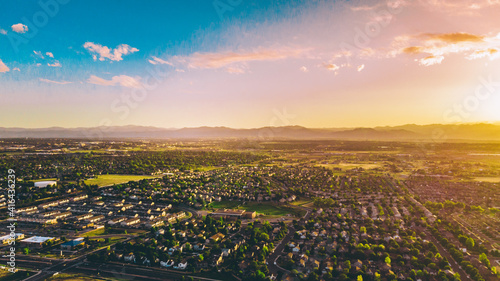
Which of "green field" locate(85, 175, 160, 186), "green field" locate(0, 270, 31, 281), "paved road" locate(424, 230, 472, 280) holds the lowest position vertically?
"paved road" locate(424, 230, 472, 280)

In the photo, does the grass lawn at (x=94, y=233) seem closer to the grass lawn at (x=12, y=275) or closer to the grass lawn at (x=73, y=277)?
the grass lawn at (x=12, y=275)

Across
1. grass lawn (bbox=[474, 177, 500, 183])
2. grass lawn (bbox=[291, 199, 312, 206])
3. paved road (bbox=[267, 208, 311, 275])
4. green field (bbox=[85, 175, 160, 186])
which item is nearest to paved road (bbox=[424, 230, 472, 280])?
paved road (bbox=[267, 208, 311, 275])

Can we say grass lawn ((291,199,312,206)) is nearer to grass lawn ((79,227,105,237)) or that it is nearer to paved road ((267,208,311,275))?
paved road ((267,208,311,275))

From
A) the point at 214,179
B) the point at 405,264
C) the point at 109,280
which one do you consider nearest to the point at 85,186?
the point at 214,179

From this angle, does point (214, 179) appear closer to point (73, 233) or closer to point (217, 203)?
point (217, 203)

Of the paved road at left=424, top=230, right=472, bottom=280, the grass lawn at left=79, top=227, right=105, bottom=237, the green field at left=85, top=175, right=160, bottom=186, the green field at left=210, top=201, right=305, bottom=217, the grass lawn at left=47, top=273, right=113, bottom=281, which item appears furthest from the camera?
the green field at left=85, top=175, right=160, bottom=186

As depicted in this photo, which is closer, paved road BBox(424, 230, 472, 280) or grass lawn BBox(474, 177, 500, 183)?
paved road BBox(424, 230, 472, 280)

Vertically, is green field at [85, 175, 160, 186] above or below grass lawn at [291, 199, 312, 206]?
above

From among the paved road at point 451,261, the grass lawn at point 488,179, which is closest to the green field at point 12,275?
the paved road at point 451,261
